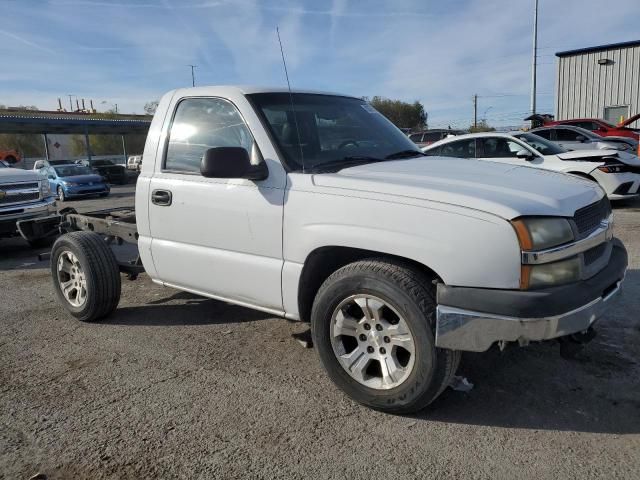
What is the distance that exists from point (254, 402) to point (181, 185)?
1.63m

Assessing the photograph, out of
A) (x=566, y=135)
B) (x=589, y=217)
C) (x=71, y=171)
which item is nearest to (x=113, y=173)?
(x=71, y=171)

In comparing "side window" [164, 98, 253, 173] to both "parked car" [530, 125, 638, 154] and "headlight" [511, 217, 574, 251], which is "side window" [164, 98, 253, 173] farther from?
"parked car" [530, 125, 638, 154]

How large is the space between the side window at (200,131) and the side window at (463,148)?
747cm

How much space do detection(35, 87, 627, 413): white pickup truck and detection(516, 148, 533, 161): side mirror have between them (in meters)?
6.57

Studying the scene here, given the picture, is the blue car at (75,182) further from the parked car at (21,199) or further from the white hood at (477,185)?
the white hood at (477,185)

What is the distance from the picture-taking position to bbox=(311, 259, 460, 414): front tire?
9.14ft

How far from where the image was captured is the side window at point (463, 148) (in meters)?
10.5

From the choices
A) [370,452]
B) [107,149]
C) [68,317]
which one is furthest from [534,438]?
[107,149]

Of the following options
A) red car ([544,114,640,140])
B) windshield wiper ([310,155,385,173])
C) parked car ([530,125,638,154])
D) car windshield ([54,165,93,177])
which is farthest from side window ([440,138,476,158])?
car windshield ([54,165,93,177])

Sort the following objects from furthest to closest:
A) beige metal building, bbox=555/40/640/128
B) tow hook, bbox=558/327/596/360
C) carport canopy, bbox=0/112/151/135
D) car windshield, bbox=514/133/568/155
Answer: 1. carport canopy, bbox=0/112/151/135
2. beige metal building, bbox=555/40/640/128
3. car windshield, bbox=514/133/568/155
4. tow hook, bbox=558/327/596/360

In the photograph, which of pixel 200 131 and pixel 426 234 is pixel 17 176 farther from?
pixel 426 234

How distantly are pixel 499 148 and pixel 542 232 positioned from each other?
8268 millimetres

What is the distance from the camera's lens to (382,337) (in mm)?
2982

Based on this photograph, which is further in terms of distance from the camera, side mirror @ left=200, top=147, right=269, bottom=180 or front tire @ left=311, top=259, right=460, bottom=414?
side mirror @ left=200, top=147, right=269, bottom=180
